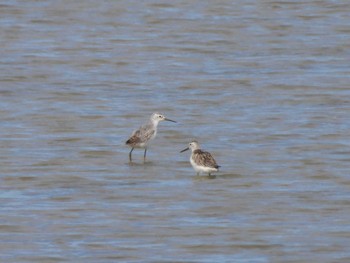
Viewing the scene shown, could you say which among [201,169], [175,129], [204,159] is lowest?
[175,129]

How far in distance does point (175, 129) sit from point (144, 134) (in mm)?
1731

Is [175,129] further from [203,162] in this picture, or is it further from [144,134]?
[203,162]

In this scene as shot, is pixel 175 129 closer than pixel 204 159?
No

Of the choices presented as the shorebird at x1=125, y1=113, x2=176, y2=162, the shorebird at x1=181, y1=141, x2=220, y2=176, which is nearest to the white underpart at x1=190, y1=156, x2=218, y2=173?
the shorebird at x1=181, y1=141, x2=220, y2=176

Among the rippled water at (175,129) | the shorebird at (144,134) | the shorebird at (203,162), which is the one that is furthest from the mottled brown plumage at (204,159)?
the shorebird at (144,134)

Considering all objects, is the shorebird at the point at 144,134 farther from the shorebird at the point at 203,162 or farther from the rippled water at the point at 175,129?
the shorebird at the point at 203,162

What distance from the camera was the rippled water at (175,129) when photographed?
1441 centimetres

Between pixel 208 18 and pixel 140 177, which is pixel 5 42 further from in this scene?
pixel 140 177

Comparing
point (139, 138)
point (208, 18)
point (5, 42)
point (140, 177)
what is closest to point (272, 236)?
point (140, 177)

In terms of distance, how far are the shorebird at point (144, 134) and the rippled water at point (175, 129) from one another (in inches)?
9.2

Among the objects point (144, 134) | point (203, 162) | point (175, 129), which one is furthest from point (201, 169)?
point (175, 129)

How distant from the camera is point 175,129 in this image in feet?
66.6

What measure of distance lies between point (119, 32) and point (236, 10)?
3240 mm

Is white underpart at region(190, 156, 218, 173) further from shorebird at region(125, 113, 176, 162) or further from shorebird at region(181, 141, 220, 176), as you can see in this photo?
shorebird at region(125, 113, 176, 162)
